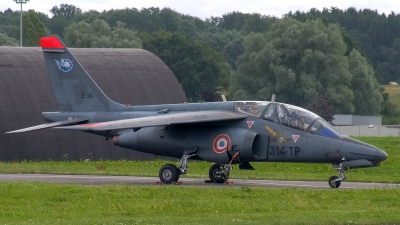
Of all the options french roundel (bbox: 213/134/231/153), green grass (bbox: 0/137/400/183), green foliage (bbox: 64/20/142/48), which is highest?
green foliage (bbox: 64/20/142/48)

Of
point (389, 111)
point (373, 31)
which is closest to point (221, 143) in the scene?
point (389, 111)

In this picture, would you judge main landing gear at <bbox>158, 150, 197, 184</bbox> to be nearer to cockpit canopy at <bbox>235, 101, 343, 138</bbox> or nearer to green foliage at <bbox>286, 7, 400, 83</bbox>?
cockpit canopy at <bbox>235, 101, 343, 138</bbox>

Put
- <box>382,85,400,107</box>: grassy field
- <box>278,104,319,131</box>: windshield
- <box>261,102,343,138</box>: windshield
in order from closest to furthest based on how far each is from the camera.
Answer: <box>261,102,343,138</box>: windshield < <box>278,104,319,131</box>: windshield < <box>382,85,400,107</box>: grassy field

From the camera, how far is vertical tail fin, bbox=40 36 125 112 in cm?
2762

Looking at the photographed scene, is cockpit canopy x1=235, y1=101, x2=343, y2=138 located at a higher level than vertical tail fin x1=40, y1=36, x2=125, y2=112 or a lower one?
lower

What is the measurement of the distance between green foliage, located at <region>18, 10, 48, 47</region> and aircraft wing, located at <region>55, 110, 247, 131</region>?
73622 mm

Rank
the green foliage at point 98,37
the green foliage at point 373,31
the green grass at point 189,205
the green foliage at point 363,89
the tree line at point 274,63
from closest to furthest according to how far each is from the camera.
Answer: the green grass at point 189,205 < the tree line at point 274,63 < the green foliage at point 363,89 < the green foliage at point 98,37 < the green foliage at point 373,31

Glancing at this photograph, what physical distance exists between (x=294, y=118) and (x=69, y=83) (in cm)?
813

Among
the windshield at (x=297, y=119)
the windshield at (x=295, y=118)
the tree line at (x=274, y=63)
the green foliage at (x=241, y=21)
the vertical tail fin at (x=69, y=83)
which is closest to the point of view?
the windshield at (x=297, y=119)

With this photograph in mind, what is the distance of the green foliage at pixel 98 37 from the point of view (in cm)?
9061

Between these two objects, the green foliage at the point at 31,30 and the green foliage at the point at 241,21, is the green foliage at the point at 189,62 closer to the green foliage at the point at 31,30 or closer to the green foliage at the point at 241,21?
the green foliage at the point at 31,30

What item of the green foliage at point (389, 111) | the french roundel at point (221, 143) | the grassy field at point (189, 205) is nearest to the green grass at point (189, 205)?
the grassy field at point (189, 205)

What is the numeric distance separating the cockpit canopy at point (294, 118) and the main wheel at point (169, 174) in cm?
270

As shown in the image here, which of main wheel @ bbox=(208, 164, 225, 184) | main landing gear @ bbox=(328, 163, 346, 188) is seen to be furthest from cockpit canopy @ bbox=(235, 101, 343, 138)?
main wheel @ bbox=(208, 164, 225, 184)
